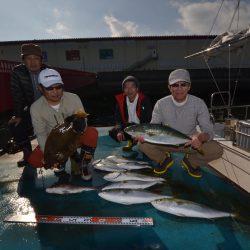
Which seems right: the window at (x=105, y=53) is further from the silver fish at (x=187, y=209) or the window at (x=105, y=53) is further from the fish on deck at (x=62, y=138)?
the silver fish at (x=187, y=209)

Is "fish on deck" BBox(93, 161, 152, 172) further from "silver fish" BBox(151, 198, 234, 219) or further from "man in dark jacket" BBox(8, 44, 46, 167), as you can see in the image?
"man in dark jacket" BBox(8, 44, 46, 167)

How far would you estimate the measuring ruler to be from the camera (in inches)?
130

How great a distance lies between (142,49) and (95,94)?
34.3 feet

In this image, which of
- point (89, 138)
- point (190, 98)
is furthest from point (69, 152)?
point (190, 98)

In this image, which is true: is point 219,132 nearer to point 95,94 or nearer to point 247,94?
point 95,94

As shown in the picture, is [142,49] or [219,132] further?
[142,49]

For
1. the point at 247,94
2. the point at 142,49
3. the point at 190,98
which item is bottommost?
→ the point at 247,94

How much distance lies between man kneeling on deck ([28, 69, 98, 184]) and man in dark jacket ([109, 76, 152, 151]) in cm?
135

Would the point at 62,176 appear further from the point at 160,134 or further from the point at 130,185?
the point at 160,134

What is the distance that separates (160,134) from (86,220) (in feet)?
5.41

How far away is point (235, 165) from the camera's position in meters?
4.46

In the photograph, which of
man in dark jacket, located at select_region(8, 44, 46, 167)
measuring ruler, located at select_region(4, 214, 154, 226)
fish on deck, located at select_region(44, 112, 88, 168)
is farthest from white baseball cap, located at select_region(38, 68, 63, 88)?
measuring ruler, located at select_region(4, 214, 154, 226)

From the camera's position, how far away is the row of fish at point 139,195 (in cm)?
337

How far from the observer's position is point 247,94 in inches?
865
